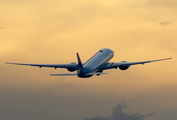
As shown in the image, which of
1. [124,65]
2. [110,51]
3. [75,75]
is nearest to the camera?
[75,75]

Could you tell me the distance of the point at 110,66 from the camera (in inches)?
4577

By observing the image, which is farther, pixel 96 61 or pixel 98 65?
pixel 96 61

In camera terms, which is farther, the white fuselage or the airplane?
the airplane

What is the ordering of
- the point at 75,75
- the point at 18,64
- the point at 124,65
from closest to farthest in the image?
the point at 75,75
the point at 18,64
the point at 124,65

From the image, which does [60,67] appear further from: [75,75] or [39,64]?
[75,75]

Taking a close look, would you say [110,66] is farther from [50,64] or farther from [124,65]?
[50,64]

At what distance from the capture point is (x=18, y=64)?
11019 centimetres

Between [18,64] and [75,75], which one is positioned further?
[18,64]

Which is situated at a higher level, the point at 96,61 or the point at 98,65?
the point at 96,61

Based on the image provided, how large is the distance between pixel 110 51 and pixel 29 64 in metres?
27.6

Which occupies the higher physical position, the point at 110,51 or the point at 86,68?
the point at 110,51

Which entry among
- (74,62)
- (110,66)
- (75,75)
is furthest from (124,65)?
(75,75)

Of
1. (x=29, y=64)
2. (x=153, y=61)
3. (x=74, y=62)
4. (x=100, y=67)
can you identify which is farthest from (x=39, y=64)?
(x=153, y=61)

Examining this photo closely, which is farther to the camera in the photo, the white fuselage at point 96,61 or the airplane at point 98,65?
the airplane at point 98,65
